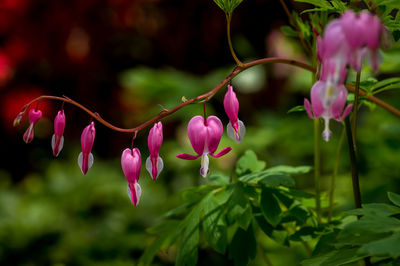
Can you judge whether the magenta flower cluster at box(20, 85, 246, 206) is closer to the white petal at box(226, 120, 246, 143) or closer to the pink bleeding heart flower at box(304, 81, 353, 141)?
the white petal at box(226, 120, 246, 143)

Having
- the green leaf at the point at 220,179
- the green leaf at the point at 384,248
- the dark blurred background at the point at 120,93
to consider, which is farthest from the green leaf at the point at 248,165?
the dark blurred background at the point at 120,93

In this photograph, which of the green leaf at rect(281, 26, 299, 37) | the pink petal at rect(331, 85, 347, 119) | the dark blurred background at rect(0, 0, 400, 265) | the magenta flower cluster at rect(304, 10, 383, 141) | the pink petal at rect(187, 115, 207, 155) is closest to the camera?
the magenta flower cluster at rect(304, 10, 383, 141)

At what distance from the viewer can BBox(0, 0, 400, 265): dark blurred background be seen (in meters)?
2.87

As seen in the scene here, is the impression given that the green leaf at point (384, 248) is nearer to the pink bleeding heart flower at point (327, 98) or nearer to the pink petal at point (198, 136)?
the pink bleeding heart flower at point (327, 98)

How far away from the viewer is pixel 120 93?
16.5 feet

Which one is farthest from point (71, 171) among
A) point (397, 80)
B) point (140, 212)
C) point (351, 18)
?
point (351, 18)

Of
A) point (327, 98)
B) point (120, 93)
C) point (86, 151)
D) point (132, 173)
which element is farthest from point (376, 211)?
point (120, 93)

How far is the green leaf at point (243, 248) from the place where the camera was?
3.83ft

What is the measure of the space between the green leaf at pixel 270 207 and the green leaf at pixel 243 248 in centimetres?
8

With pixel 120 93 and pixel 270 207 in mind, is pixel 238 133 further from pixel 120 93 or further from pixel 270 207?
pixel 120 93

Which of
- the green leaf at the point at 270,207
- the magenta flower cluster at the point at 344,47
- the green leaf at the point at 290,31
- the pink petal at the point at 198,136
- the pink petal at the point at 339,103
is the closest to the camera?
the magenta flower cluster at the point at 344,47

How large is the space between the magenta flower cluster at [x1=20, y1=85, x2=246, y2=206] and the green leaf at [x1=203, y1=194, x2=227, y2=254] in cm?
23

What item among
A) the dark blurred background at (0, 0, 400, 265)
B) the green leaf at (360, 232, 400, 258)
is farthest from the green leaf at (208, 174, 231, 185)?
the dark blurred background at (0, 0, 400, 265)

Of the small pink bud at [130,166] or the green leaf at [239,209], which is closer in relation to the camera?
the small pink bud at [130,166]
